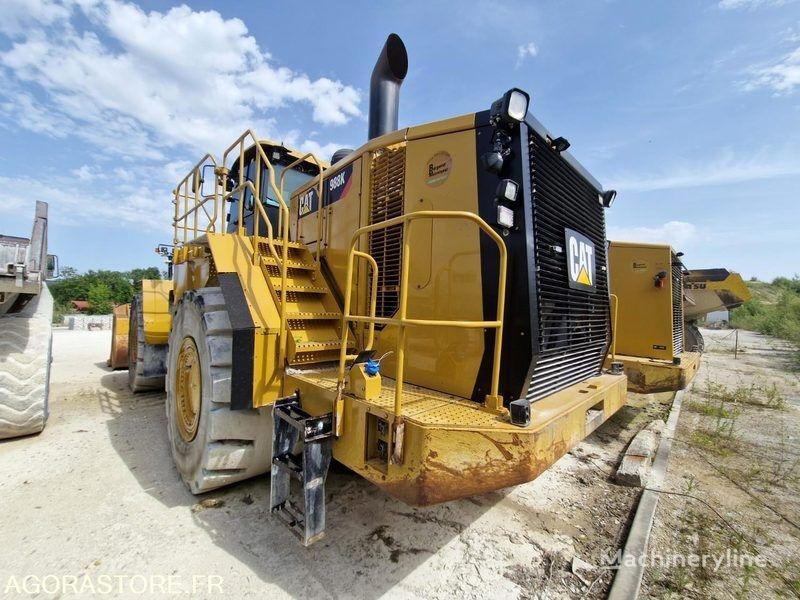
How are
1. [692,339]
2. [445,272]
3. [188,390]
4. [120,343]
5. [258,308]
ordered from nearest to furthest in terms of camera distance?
[445,272] < [258,308] < [188,390] < [120,343] < [692,339]

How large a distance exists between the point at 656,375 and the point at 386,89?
17.7 ft

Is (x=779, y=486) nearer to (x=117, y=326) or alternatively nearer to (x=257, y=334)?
(x=257, y=334)

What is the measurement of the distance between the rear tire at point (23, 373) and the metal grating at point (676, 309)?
8.65 m

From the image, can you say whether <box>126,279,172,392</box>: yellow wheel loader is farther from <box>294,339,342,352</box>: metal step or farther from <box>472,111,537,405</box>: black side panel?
<box>472,111,537,405</box>: black side panel

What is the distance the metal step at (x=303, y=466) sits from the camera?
218 centimetres

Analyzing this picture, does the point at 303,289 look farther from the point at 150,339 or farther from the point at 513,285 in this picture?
the point at 150,339

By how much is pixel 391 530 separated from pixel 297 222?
3245 millimetres

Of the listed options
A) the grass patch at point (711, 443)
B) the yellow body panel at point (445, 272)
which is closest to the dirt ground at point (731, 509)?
the grass patch at point (711, 443)

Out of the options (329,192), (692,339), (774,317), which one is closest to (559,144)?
(329,192)

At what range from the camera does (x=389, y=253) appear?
9.91ft

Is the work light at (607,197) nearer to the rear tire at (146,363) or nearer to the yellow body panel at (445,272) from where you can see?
the yellow body panel at (445,272)

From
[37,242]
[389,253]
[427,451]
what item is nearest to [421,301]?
[389,253]

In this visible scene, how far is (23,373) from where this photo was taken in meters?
3.90

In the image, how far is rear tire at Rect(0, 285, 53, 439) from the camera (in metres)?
3.87
